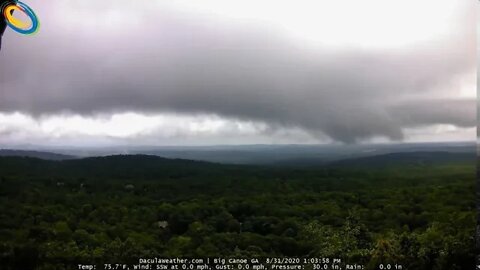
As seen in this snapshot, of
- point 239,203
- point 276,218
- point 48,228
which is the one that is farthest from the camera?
point 239,203

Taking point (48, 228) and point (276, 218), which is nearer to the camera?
point (48, 228)

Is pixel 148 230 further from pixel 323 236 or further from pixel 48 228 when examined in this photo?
pixel 323 236

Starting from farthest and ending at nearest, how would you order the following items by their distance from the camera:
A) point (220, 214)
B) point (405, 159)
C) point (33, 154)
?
1. point (405, 159)
2. point (33, 154)
3. point (220, 214)

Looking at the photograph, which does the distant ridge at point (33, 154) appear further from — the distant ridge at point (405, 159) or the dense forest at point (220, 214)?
the distant ridge at point (405, 159)

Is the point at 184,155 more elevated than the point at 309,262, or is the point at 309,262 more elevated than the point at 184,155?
the point at 184,155

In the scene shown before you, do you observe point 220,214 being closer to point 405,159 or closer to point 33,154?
point 33,154

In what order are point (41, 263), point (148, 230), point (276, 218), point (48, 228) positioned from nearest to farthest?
1. point (41, 263)
2. point (48, 228)
3. point (148, 230)
4. point (276, 218)

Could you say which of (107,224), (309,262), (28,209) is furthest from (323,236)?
(28,209)

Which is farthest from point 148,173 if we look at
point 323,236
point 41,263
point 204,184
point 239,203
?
point 41,263

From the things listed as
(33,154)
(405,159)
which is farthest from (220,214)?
(405,159)
